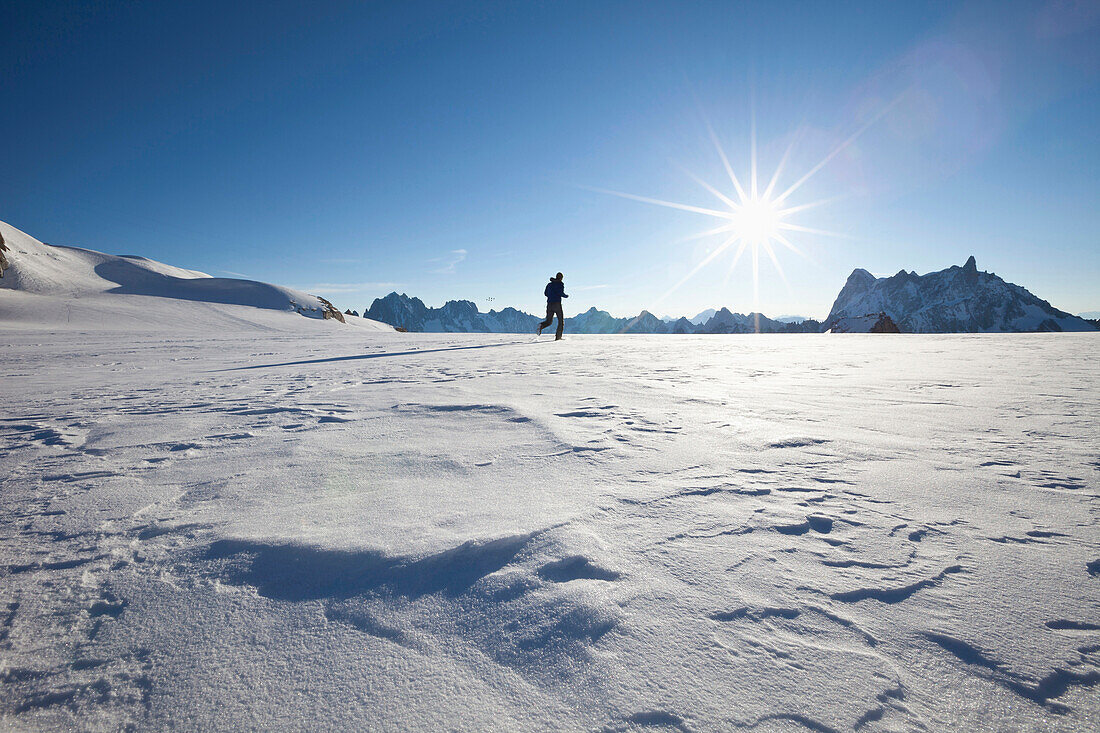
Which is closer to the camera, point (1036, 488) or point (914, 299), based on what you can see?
point (1036, 488)

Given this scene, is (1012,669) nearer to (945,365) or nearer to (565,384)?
(565,384)

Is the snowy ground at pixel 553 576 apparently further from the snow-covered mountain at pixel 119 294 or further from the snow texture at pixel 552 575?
the snow-covered mountain at pixel 119 294

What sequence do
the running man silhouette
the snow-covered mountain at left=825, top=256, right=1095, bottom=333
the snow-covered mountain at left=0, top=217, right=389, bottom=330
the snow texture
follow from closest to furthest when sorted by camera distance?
the snow texture
the running man silhouette
the snow-covered mountain at left=0, top=217, right=389, bottom=330
the snow-covered mountain at left=825, top=256, right=1095, bottom=333

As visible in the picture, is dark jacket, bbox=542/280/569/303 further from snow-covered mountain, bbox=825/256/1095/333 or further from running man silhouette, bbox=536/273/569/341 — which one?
snow-covered mountain, bbox=825/256/1095/333

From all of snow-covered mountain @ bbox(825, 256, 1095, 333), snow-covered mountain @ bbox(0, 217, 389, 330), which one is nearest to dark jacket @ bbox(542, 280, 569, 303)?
snow-covered mountain @ bbox(0, 217, 389, 330)

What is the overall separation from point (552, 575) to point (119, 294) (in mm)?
35426

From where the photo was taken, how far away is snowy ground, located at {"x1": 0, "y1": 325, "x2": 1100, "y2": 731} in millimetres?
918

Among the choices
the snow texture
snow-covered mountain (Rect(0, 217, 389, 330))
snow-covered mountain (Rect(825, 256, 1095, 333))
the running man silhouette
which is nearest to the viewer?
the snow texture

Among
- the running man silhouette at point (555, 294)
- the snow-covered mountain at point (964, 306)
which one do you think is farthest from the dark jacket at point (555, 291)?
the snow-covered mountain at point (964, 306)

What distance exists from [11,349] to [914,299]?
257m

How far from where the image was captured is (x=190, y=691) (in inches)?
37.0

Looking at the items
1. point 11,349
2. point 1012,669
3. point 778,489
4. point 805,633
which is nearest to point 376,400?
point 778,489

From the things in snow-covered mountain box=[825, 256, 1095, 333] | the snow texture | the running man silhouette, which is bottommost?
the snow texture

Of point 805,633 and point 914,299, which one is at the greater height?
point 914,299
